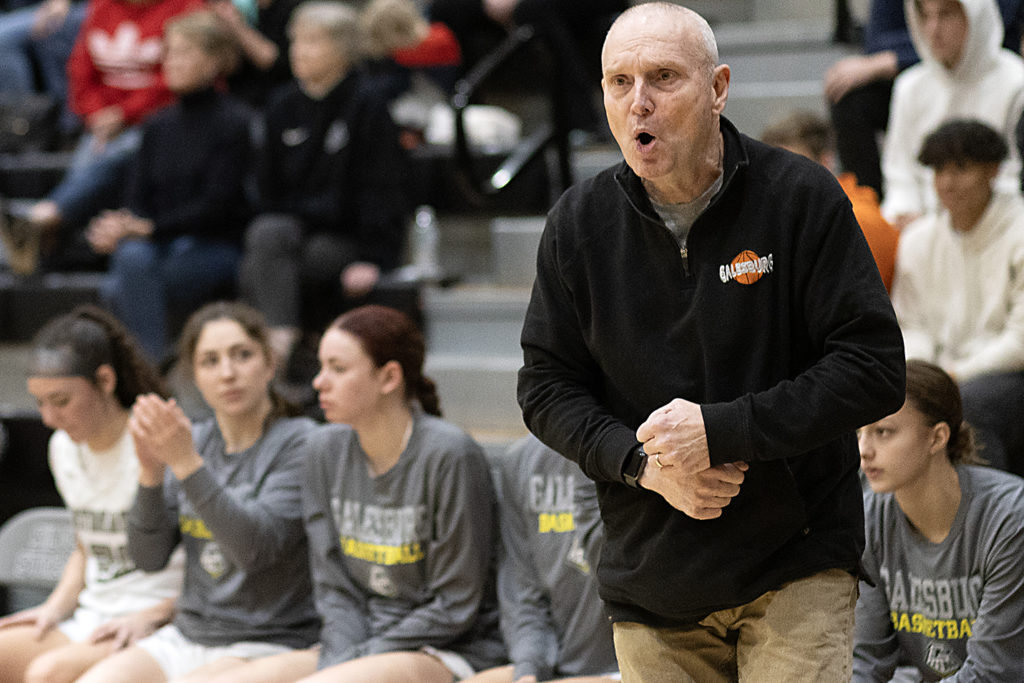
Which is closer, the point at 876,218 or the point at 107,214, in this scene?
the point at 876,218

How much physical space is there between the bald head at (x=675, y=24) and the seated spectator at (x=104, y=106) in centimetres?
378

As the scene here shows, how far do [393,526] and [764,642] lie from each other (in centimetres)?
Answer: 131

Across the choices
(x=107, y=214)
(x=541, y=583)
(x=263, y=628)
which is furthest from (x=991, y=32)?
(x=107, y=214)

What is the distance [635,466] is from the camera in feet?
4.82

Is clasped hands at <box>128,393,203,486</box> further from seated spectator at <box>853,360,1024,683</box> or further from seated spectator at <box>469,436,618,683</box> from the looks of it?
seated spectator at <box>853,360,1024,683</box>

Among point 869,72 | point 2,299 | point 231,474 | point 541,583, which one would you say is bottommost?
point 541,583

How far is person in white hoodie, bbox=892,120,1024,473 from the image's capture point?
289 cm

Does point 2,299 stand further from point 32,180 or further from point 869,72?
point 869,72

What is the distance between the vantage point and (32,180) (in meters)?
5.30

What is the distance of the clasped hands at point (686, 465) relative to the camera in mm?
1405

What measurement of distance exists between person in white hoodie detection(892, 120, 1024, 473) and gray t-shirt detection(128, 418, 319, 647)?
65.4 inches


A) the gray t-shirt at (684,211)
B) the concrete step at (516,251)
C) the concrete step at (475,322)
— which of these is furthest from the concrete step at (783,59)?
the gray t-shirt at (684,211)

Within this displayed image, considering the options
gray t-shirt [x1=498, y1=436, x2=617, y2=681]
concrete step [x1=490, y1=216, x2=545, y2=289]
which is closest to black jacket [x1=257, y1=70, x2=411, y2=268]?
concrete step [x1=490, y1=216, x2=545, y2=289]

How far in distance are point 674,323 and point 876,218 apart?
1.82 metres
